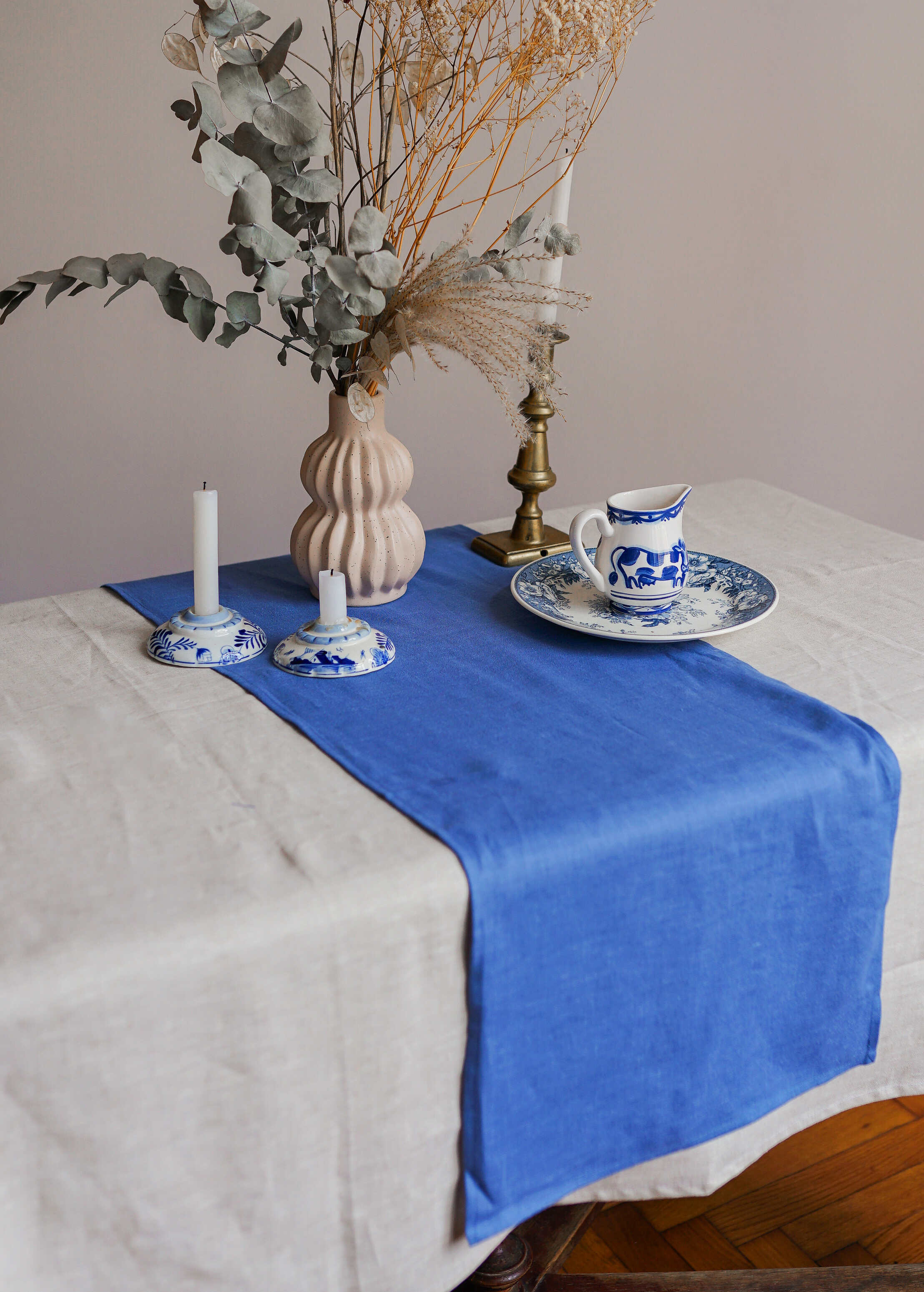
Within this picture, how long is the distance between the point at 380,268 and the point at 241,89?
0.55ft

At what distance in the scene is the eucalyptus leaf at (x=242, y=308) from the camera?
0.95 metres

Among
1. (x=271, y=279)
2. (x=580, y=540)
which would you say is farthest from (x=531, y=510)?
(x=271, y=279)

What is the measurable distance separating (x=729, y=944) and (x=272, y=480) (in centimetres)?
179

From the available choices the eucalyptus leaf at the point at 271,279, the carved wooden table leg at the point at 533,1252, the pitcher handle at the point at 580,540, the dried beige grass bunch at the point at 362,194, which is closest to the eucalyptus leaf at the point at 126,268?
the dried beige grass bunch at the point at 362,194

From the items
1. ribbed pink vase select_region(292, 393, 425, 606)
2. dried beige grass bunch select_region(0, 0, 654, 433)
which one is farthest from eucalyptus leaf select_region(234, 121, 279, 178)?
ribbed pink vase select_region(292, 393, 425, 606)

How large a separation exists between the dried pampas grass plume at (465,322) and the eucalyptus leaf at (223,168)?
0.16 meters

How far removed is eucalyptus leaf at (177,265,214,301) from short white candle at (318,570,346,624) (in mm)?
248

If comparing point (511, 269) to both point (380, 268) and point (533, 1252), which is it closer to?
point (380, 268)

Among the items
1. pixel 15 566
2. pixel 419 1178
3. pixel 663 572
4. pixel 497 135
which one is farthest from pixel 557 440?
pixel 419 1178

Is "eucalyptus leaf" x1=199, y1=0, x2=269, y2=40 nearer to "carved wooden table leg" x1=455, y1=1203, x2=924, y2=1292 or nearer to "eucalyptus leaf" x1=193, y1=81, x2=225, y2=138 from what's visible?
"eucalyptus leaf" x1=193, y1=81, x2=225, y2=138

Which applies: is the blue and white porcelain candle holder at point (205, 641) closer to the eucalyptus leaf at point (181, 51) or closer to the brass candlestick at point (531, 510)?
the brass candlestick at point (531, 510)

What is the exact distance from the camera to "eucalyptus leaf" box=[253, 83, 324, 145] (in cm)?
88

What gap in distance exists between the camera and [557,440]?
8.41ft

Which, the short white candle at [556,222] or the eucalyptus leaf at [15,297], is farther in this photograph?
the short white candle at [556,222]
